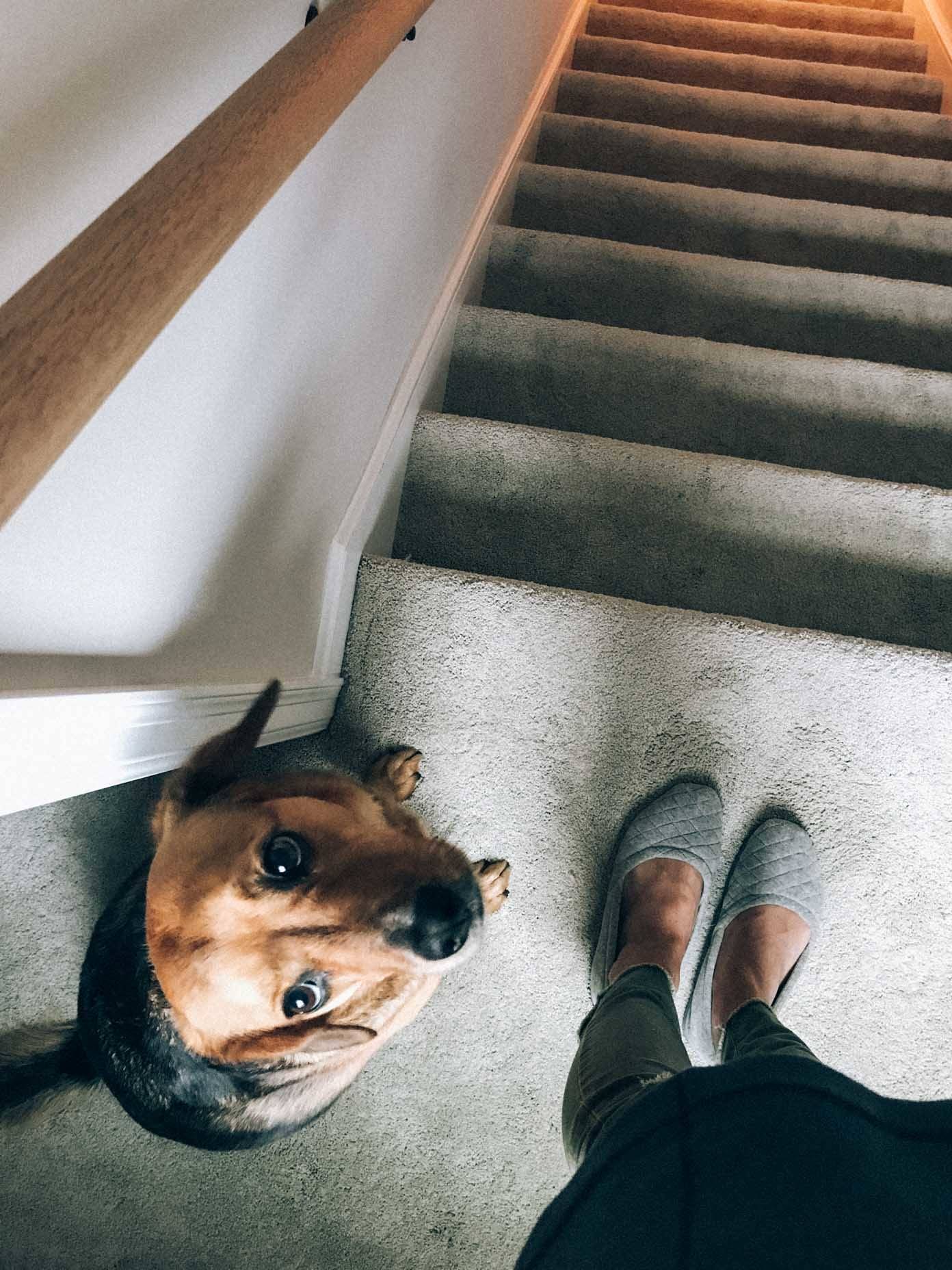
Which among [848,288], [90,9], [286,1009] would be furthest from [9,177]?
[848,288]

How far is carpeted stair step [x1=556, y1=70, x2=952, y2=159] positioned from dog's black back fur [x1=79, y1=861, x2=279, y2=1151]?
2.91 m

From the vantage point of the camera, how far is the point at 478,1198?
4.79ft

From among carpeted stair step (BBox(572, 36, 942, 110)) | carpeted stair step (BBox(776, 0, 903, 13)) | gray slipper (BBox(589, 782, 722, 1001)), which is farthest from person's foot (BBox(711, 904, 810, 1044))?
carpeted stair step (BBox(776, 0, 903, 13))

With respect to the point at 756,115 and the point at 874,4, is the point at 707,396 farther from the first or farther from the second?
the point at 874,4

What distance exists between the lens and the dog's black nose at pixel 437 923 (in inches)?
37.0

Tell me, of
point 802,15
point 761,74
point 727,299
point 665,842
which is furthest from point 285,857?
point 802,15

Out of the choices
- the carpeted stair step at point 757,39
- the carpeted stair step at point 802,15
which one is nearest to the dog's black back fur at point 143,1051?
the carpeted stair step at point 757,39

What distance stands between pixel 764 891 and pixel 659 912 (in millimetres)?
191

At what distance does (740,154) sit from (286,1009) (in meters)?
2.69

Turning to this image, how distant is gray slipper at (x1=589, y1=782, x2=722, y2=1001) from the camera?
138 cm

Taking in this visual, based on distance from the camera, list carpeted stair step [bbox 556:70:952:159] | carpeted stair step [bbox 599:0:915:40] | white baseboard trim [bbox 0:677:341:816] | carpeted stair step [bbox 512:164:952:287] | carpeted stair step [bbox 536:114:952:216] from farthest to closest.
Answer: carpeted stair step [bbox 599:0:915:40] < carpeted stair step [bbox 556:70:952:159] < carpeted stair step [bbox 536:114:952:216] < carpeted stair step [bbox 512:164:952:287] < white baseboard trim [bbox 0:677:341:816]

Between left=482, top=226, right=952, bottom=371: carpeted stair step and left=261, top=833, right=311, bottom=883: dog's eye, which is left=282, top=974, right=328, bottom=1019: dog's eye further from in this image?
left=482, top=226, right=952, bottom=371: carpeted stair step

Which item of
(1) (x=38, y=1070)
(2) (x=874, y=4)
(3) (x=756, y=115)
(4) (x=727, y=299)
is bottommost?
(1) (x=38, y=1070)

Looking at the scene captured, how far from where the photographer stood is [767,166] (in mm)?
2408
